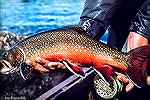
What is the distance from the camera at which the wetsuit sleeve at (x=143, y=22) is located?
4395 millimetres

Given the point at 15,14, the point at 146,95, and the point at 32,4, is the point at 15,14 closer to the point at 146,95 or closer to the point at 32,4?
the point at 32,4

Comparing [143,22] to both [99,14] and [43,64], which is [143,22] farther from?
[43,64]

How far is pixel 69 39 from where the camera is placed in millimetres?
3410

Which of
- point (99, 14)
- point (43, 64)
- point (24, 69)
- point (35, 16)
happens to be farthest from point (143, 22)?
point (35, 16)

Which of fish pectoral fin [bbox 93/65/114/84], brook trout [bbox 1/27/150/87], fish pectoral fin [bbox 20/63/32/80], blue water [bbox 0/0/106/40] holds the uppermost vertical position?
brook trout [bbox 1/27/150/87]

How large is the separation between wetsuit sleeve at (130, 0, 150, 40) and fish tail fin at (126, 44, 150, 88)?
44.7 inches

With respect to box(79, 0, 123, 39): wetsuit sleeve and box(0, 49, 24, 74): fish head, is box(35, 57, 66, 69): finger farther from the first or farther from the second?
box(79, 0, 123, 39): wetsuit sleeve

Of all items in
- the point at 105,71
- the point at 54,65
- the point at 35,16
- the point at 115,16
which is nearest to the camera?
the point at 105,71

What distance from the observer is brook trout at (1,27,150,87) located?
10.9 feet

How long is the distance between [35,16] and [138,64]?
1938 centimetres

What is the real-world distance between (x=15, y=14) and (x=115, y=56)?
2045cm

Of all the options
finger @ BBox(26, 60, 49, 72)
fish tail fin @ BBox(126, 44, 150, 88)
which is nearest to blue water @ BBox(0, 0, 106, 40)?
finger @ BBox(26, 60, 49, 72)

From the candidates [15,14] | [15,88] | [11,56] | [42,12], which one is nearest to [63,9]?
[42,12]

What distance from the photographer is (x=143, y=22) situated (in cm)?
448
